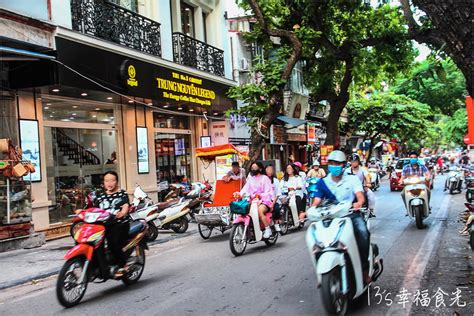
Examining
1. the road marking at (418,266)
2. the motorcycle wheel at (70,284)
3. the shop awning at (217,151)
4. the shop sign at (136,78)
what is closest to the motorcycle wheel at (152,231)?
the shop awning at (217,151)

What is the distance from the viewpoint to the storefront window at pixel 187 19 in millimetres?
17703

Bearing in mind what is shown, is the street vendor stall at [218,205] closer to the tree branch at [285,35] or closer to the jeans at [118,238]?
the tree branch at [285,35]

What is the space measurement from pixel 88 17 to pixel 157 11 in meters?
3.55

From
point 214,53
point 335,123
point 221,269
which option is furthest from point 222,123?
point 221,269

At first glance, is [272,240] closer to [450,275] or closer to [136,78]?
[450,275]

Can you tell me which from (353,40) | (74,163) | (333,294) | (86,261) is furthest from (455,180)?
(86,261)

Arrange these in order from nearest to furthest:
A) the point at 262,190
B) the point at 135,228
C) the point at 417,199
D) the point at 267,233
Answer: the point at 135,228, the point at 267,233, the point at 262,190, the point at 417,199

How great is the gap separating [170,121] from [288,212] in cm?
742

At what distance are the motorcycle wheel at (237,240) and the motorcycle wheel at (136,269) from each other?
1.89 m

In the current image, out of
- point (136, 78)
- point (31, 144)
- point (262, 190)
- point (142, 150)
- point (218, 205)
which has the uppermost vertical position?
point (136, 78)

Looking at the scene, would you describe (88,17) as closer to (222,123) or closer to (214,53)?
(214,53)

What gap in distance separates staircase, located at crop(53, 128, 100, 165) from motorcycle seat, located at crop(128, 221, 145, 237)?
6549 millimetres

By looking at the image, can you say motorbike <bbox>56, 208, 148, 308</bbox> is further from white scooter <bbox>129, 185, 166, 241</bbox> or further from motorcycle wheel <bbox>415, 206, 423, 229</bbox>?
motorcycle wheel <bbox>415, 206, 423, 229</bbox>

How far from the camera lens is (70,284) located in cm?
557
